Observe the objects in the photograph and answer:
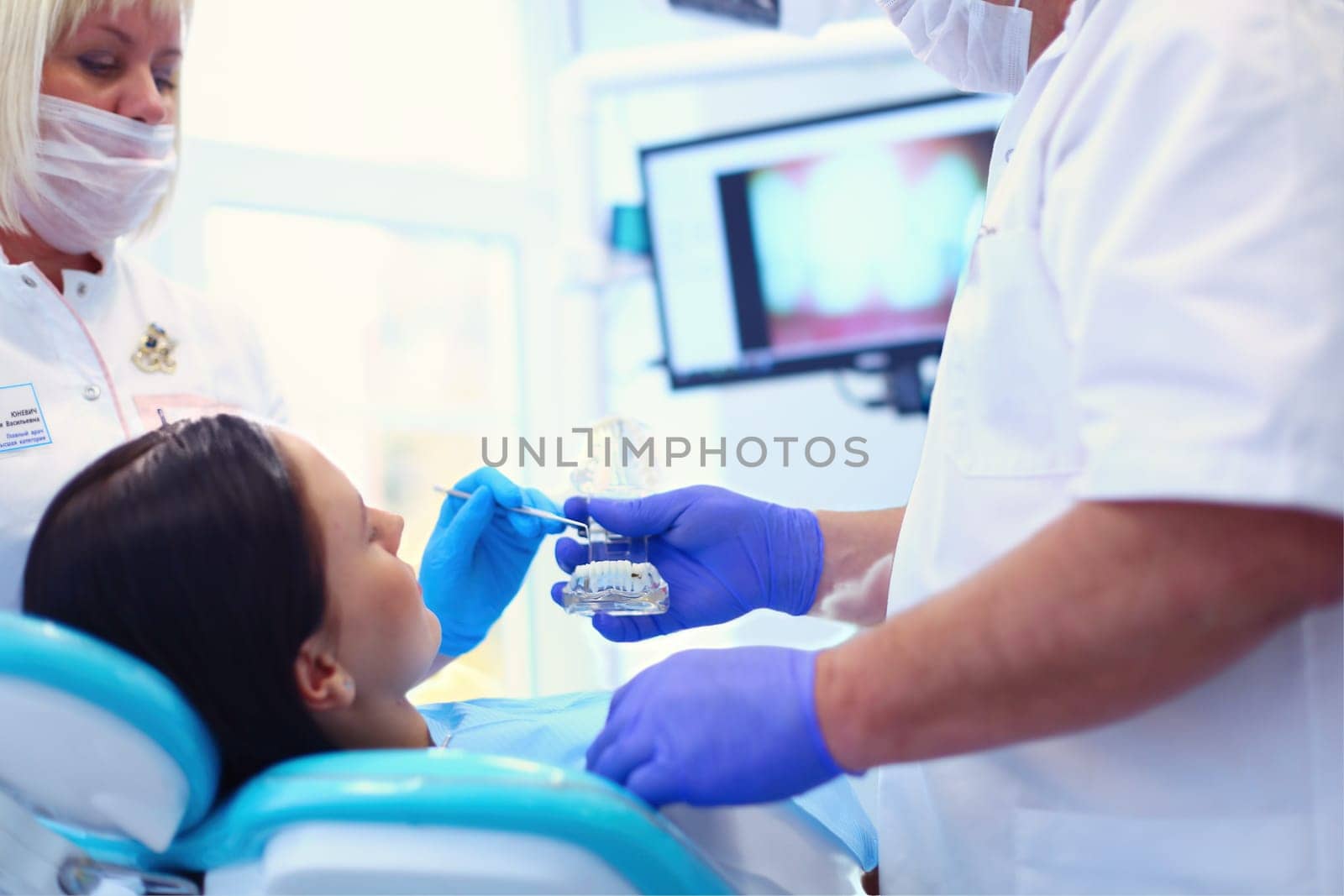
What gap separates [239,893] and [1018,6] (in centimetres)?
108

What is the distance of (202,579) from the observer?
0.94m

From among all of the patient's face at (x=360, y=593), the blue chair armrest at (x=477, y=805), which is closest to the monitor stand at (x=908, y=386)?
the patient's face at (x=360, y=593)

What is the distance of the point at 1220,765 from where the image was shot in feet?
2.74

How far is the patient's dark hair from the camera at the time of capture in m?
0.93

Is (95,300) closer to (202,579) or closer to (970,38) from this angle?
(202,579)

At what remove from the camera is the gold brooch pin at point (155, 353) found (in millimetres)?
1603

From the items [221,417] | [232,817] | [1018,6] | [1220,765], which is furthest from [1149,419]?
[221,417]

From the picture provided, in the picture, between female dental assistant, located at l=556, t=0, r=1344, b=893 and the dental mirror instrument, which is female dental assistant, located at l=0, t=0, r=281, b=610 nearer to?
the dental mirror instrument

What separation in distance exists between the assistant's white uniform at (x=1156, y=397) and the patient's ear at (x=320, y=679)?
20.3 inches

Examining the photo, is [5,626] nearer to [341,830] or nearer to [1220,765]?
[341,830]

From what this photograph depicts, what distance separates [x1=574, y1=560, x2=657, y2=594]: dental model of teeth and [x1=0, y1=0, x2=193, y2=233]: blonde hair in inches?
36.8

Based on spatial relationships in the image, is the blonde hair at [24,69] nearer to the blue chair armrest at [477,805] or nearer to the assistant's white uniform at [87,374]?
the assistant's white uniform at [87,374]

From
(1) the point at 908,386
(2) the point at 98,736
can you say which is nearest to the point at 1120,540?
(2) the point at 98,736

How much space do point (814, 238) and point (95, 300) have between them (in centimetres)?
167
